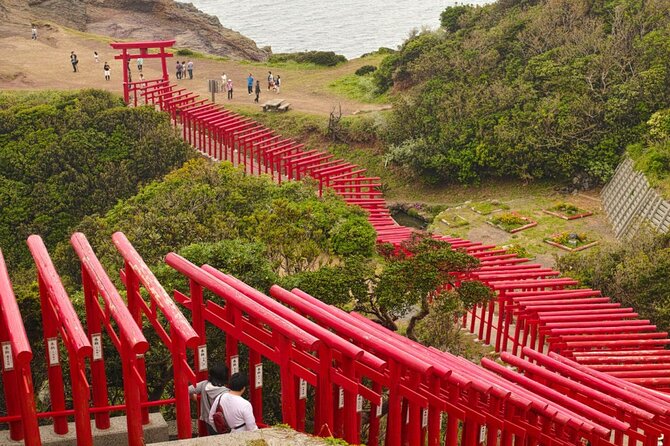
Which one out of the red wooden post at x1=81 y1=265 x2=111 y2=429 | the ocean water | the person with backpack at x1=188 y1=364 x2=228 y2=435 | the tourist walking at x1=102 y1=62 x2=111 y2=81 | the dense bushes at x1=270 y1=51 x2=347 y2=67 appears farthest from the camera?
the ocean water

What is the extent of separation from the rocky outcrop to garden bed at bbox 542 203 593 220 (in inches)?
1350

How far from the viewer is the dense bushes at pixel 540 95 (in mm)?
A: 43406

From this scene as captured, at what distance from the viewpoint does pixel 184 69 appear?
5609cm

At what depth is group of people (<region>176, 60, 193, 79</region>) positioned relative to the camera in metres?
55.5

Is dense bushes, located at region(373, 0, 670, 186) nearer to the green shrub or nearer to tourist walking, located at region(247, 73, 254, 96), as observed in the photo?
the green shrub

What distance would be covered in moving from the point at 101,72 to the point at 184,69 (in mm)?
4543

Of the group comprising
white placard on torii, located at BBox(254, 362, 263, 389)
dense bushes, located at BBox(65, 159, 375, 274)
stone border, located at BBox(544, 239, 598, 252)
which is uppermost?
white placard on torii, located at BBox(254, 362, 263, 389)

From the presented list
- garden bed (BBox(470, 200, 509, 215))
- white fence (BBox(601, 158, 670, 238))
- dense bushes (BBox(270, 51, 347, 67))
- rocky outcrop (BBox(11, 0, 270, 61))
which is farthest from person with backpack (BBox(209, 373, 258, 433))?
rocky outcrop (BBox(11, 0, 270, 61))

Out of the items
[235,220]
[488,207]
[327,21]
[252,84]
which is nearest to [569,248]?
[488,207]

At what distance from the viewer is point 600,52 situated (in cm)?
4653

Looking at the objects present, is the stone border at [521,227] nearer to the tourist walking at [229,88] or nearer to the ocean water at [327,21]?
the tourist walking at [229,88]

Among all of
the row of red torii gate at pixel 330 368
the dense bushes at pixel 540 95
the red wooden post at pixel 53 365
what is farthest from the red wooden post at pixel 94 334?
the dense bushes at pixel 540 95

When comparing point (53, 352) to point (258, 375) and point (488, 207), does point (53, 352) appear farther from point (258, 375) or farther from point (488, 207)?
point (488, 207)

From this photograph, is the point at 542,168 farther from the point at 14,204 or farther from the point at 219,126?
the point at 14,204
